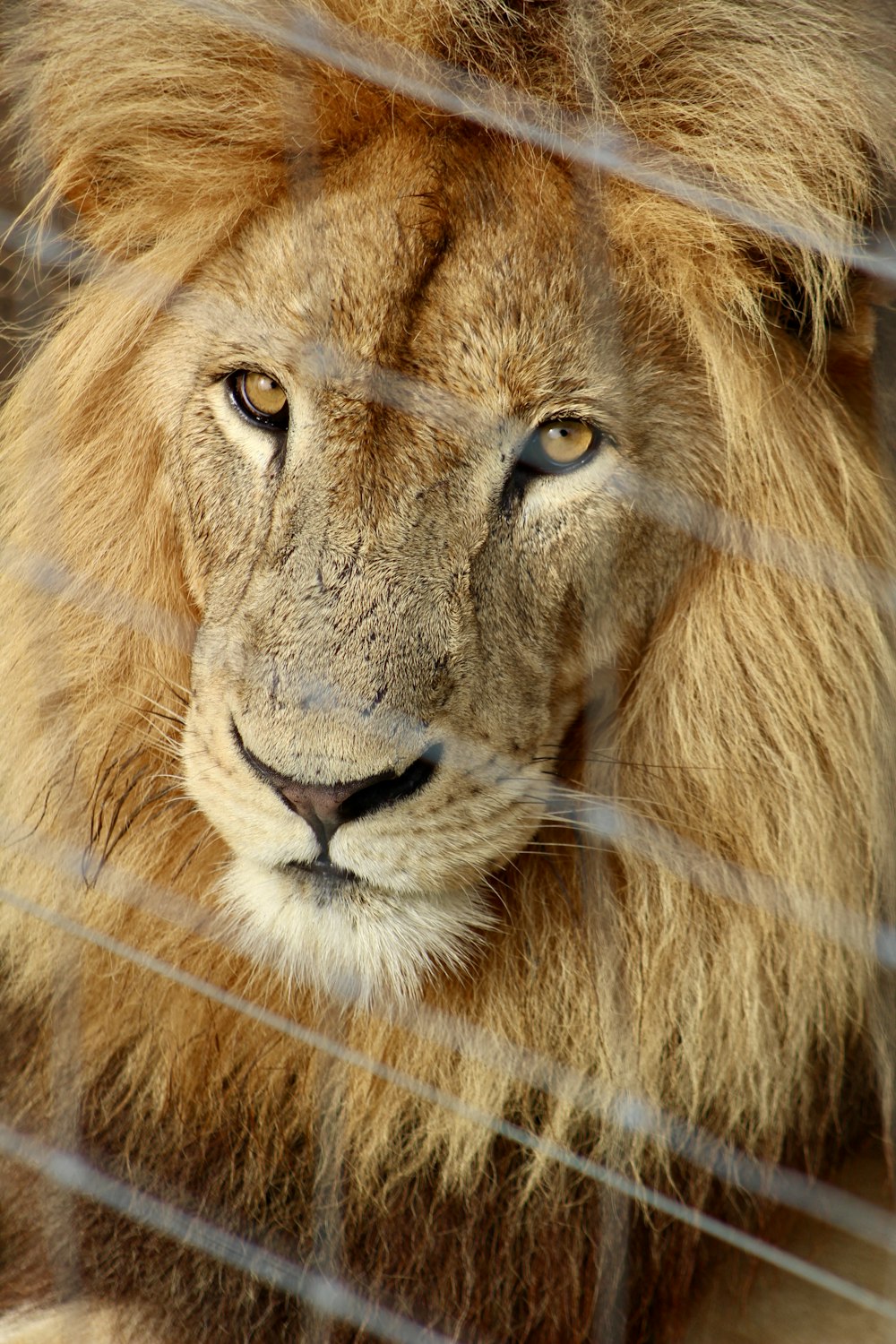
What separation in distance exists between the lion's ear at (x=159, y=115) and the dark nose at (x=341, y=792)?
55 centimetres

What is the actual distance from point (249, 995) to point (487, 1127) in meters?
0.28

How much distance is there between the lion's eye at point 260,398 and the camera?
1294 millimetres

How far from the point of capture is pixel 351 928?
120cm

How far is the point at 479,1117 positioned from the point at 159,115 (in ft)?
3.31

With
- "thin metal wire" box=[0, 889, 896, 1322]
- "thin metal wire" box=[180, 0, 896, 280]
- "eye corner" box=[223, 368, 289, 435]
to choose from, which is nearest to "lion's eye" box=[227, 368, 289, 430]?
"eye corner" box=[223, 368, 289, 435]

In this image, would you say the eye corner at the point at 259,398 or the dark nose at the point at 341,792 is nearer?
the dark nose at the point at 341,792

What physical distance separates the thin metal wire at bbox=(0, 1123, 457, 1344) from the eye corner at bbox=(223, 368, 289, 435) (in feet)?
2.77

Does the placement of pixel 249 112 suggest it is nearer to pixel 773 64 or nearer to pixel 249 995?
pixel 773 64

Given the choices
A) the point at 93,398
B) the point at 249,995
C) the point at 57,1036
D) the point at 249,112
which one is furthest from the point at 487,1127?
the point at 249,112

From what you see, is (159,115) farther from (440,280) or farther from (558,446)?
(558,446)

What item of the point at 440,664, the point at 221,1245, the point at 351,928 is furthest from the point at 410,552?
the point at 221,1245

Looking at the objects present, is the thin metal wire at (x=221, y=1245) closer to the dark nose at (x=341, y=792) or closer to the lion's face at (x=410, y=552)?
the lion's face at (x=410, y=552)

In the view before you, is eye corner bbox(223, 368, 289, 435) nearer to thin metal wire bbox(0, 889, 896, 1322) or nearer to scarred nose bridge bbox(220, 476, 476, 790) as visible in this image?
scarred nose bridge bbox(220, 476, 476, 790)

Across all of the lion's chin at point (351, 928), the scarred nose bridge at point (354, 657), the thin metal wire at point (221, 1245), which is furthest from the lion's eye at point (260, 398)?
the thin metal wire at point (221, 1245)
